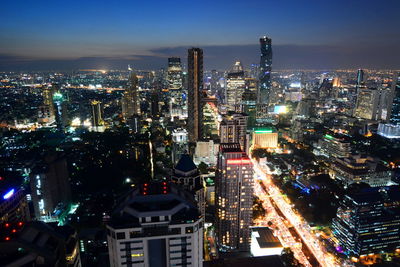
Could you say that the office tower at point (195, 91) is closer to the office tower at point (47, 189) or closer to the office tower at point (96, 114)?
the office tower at point (96, 114)

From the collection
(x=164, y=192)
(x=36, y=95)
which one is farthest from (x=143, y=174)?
(x=36, y=95)

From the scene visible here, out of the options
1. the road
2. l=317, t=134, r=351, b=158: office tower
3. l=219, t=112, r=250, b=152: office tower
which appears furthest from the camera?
l=317, t=134, r=351, b=158: office tower

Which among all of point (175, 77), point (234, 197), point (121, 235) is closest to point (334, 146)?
point (234, 197)

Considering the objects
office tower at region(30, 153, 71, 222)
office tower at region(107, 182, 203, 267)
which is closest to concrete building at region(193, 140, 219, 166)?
office tower at region(30, 153, 71, 222)

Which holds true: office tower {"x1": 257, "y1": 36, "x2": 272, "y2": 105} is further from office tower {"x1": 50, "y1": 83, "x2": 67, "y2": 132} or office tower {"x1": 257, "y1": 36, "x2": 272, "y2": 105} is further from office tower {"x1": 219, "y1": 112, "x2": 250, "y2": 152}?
office tower {"x1": 50, "y1": 83, "x2": 67, "y2": 132}

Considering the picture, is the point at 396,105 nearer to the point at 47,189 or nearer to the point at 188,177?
the point at 188,177

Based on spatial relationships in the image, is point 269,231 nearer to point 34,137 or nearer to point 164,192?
point 164,192
